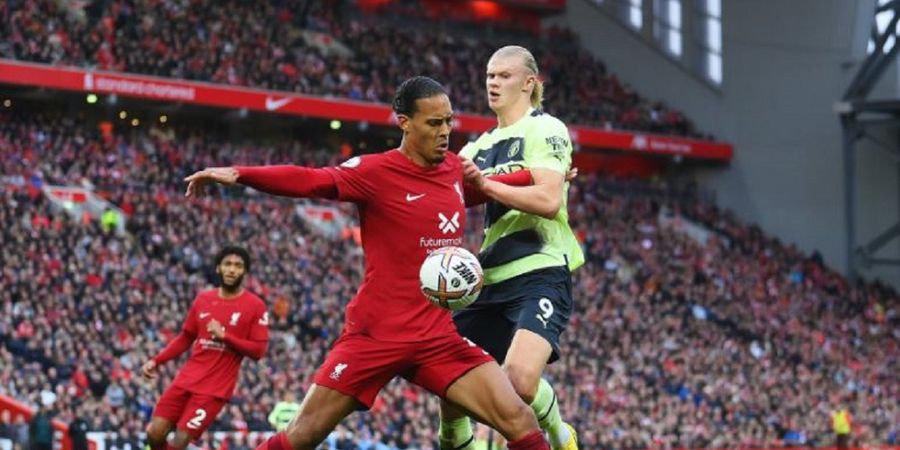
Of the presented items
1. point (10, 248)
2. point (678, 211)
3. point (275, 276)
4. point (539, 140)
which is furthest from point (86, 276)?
point (678, 211)

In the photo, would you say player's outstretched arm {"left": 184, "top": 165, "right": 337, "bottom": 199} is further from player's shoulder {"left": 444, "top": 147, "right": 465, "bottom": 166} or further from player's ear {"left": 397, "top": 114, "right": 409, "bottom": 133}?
player's shoulder {"left": 444, "top": 147, "right": 465, "bottom": 166}

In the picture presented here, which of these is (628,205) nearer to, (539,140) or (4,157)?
(4,157)

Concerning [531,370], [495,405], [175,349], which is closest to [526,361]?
[531,370]

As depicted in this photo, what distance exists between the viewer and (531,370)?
361 inches

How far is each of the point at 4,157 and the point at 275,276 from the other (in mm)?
6285

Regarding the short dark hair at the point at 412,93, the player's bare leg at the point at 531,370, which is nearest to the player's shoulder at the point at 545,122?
the player's bare leg at the point at 531,370

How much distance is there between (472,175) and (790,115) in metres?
39.1

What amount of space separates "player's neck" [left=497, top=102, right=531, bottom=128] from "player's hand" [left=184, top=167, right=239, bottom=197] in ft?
8.50

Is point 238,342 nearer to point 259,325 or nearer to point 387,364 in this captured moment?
point 259,325

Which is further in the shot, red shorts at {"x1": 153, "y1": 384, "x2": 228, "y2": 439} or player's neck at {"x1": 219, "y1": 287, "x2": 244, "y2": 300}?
player's neck at {"x1": 219, "y1": 287, "x2": 244, "y2": 300}

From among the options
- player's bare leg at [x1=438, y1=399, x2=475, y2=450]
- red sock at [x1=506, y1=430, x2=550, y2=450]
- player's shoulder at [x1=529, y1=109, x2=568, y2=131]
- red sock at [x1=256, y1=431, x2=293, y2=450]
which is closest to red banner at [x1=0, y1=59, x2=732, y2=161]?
player's shoulder at [x1=529, y1=109, x2=568, y2=131]

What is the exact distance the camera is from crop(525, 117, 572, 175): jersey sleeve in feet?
31.2

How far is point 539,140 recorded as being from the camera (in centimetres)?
961

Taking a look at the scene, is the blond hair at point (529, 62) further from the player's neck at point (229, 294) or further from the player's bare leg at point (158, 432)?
the player's bare leg at point (158, 432)
